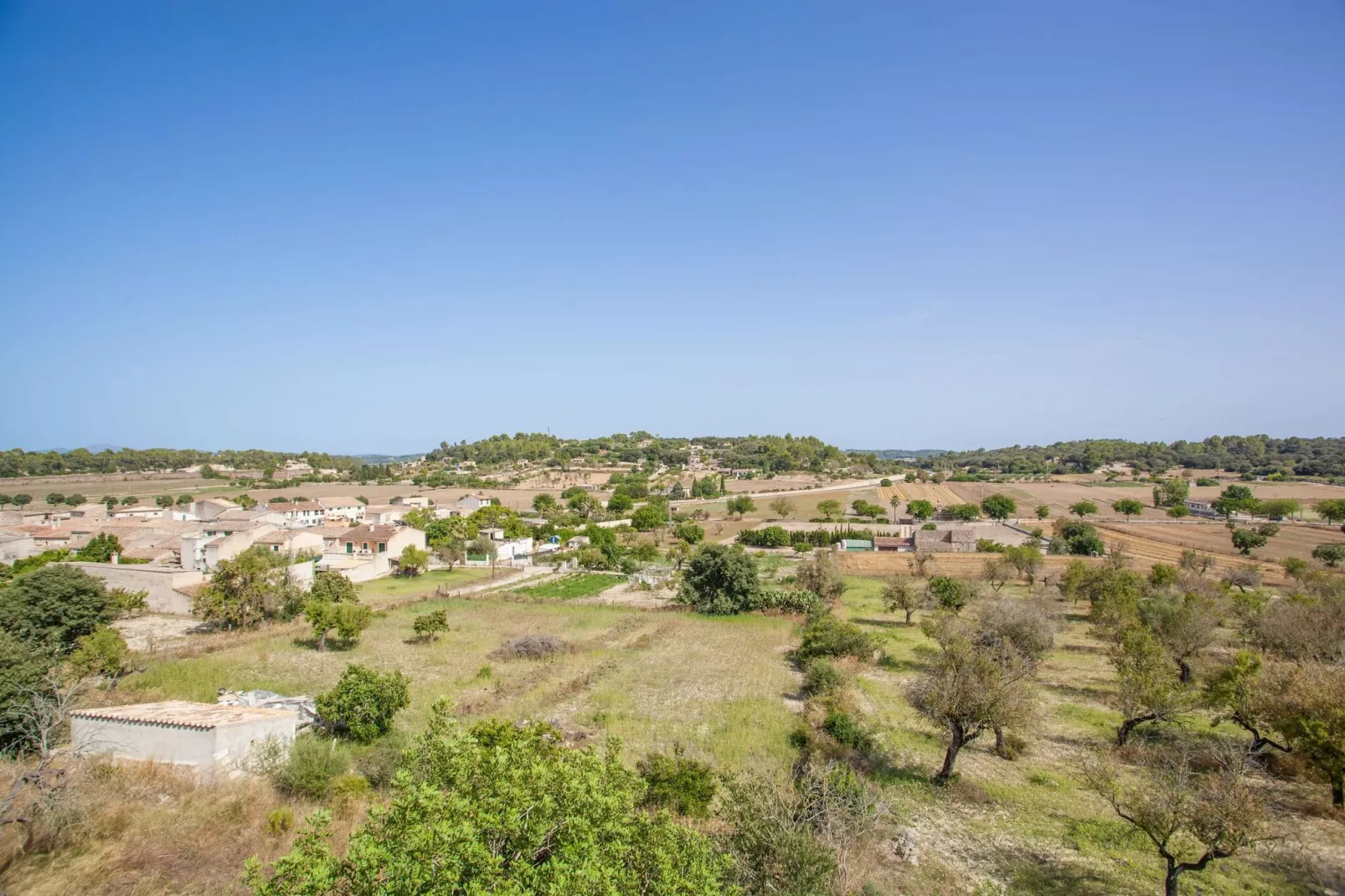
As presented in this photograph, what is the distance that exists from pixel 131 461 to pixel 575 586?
148385mm

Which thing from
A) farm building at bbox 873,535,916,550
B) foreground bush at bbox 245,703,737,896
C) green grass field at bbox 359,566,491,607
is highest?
foreground bush at bbox 245,703,737,896

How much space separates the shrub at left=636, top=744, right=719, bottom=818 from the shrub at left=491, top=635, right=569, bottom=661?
1196 centimetres

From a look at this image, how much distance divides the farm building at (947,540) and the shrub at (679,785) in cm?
4707

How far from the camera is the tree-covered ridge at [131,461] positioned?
11556 centimetres

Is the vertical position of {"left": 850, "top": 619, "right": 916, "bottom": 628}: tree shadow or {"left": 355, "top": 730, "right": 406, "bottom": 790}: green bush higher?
{"left": 355, "top": 730, "right": 406, "bottom": 790}: green bush

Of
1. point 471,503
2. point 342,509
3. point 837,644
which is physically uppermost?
point 471,503

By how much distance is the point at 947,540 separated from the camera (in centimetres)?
5600

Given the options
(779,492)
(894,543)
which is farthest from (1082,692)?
(779,492)

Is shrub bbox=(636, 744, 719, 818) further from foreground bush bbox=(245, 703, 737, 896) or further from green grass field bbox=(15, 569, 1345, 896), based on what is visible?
foreground bush bbox=(245, 703, 737, 896)

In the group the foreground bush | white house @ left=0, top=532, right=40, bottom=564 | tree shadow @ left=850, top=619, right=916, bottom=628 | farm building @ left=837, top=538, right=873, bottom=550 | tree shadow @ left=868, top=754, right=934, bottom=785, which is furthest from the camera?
farm building @ left=837, top=538, right=873, bottom=550

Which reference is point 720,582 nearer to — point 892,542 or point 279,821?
point 279,821

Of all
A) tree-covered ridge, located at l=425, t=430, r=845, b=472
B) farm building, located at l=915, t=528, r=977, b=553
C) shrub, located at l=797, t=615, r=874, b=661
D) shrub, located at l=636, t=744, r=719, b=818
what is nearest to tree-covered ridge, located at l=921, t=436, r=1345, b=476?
tree-covered ridge, located at l=425, t=430, r=845, b=472

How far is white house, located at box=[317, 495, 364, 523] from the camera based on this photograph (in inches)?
2734

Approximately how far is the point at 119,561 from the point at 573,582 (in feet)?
93.1
